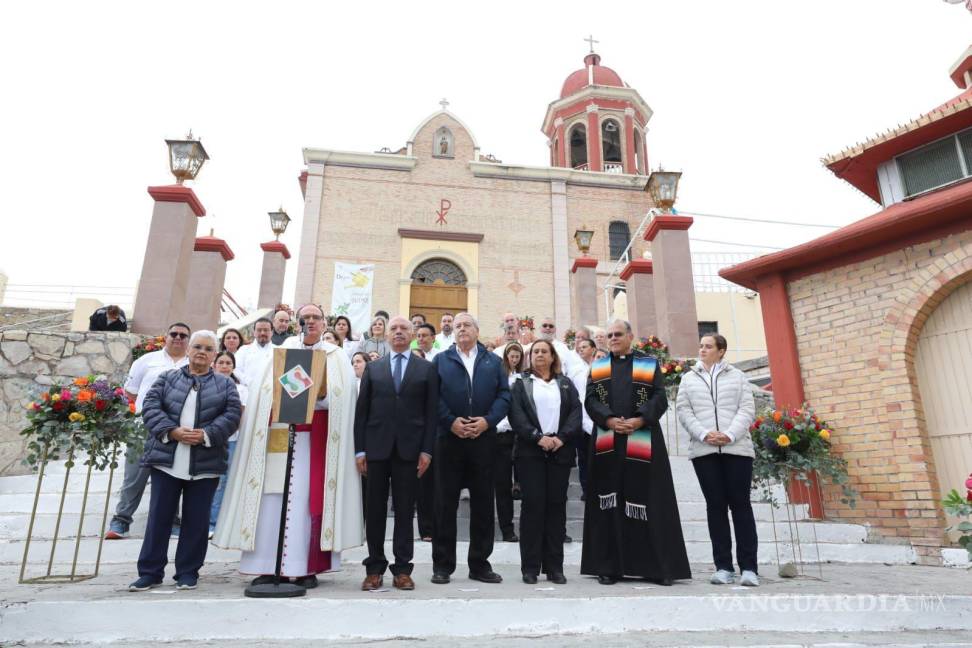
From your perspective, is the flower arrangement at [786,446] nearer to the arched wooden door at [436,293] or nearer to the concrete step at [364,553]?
the concrete step at [364,553]

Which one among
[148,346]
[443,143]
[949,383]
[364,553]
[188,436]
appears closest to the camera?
[188,436]

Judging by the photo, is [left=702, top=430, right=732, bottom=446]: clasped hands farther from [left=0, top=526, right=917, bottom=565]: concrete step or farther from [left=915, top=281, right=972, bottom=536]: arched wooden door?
[left=915, top=281, right=972, bottom=536]: arched wooden door

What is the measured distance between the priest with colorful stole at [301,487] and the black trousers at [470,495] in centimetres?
57

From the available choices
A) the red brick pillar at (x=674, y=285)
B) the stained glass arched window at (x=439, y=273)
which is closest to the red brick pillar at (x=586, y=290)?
the red brick pillar at (x=674, y=285)

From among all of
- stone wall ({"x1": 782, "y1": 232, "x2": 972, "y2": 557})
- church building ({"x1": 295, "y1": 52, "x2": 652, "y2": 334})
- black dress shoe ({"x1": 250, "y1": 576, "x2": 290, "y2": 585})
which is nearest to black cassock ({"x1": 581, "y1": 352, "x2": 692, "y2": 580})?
black dress shoe ({"x1": 250, "y1": 576, "x2": 290, "y2": 585})

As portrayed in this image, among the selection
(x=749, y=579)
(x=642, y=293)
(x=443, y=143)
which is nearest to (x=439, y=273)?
(x=443, y=143)

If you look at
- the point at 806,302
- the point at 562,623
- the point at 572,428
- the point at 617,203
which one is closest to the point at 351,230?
the point at 617,203

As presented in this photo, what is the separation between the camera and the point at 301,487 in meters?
4.12

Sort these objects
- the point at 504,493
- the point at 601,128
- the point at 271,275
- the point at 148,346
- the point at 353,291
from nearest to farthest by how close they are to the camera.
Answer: the point at 504,493 → the point at 148,346 → the point at 271,275 → the point at 353,291 → the point at 601,128

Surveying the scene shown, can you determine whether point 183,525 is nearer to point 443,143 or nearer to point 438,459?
point 438,459

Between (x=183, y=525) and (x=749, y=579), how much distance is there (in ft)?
12.6

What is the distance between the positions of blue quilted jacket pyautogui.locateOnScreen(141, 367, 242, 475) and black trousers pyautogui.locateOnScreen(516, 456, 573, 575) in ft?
6.80

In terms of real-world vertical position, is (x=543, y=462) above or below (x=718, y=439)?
below

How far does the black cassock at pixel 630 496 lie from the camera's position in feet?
14.4
